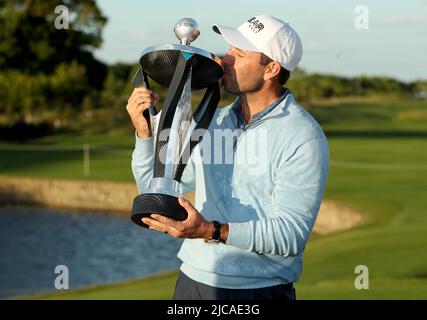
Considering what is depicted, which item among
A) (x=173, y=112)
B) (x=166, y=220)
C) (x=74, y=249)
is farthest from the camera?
(x=74, y=249)

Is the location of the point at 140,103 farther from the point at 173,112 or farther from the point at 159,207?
the point at 159,207

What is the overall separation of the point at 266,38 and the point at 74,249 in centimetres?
1823

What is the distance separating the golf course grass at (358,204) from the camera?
10891 millimetres

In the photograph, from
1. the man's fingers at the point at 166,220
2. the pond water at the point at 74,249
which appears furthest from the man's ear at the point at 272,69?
the pond water at the point at 74,249

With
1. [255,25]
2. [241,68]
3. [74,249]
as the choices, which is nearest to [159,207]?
[241,68]

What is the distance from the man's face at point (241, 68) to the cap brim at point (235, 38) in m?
0.04

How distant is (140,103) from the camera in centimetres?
333

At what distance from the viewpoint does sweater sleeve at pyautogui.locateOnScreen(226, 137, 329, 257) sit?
129 inches

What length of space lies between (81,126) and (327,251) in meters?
34.1

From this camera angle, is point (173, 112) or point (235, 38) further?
point (235, 38)

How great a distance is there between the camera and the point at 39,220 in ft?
84.5

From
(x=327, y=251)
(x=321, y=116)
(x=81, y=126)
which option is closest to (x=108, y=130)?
(x=81, y=126)

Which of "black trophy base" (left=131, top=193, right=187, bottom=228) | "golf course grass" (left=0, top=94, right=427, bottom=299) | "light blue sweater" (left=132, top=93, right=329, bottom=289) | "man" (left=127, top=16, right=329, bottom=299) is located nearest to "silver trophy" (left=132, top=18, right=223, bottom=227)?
"black trophy base" (left=131, top=193, right=187, bottom=228)

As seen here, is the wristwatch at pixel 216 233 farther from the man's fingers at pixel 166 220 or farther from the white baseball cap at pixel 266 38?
the white baseball cap at pixel 266 38
